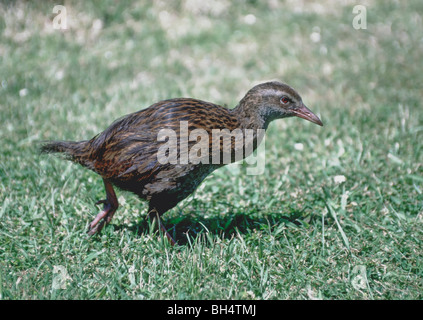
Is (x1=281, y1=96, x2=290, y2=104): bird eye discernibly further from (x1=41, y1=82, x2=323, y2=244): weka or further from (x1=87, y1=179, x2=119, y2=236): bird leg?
(x1=87, y1=179, x2=119, y2=236): bird leg

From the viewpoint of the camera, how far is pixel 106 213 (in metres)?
3.78

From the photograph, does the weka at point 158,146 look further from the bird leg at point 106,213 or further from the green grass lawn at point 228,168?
the green grass lawn at point 228,168

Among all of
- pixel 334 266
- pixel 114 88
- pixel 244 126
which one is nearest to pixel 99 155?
pixel 244 126

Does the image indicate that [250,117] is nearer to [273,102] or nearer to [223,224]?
[273,102]

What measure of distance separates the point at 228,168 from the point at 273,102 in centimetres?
127

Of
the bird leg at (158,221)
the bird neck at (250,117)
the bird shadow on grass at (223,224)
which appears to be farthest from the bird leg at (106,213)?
the bird neck at (250,117)

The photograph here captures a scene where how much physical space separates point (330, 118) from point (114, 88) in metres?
2.58

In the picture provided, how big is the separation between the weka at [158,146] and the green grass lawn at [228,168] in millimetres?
329

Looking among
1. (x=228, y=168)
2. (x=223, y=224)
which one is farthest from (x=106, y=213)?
(x=228, y=168)

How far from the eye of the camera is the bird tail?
3.70 m

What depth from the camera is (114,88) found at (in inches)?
251

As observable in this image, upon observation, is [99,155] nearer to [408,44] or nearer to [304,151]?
[304,151]

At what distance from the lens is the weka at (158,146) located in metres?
3.43

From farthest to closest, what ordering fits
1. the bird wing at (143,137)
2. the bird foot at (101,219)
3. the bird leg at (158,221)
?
Result: 1. the bird foot at (101,219)
2. the bird leg at (158,221)
3. the bird wing at (143,137)
